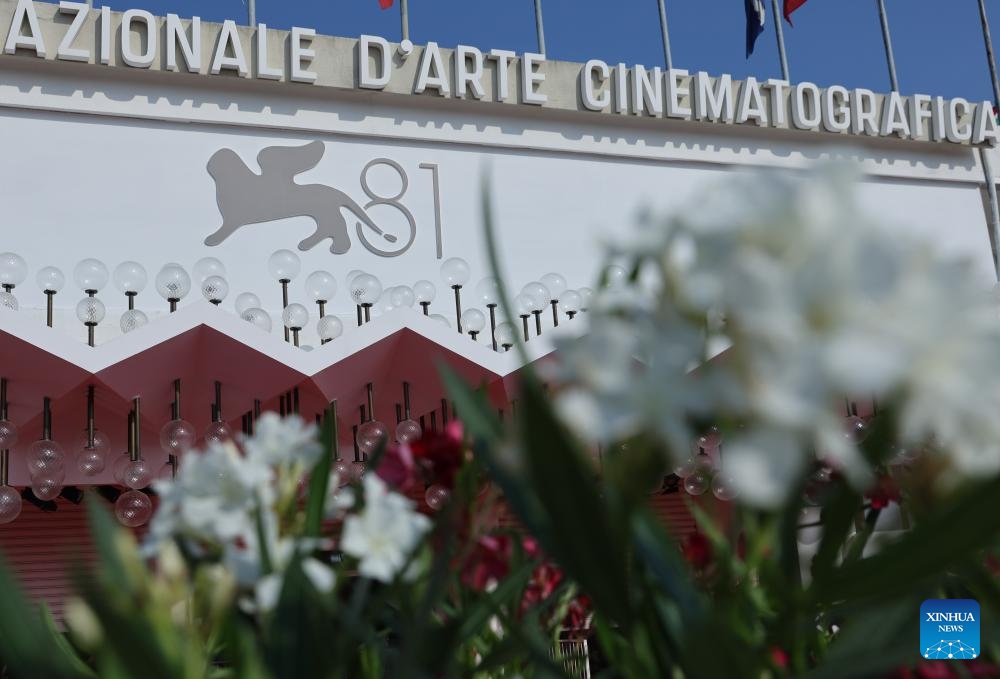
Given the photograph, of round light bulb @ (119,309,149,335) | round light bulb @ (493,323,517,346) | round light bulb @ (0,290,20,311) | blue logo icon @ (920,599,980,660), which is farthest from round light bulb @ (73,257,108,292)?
blue logo icon @ (920,599,980,660)

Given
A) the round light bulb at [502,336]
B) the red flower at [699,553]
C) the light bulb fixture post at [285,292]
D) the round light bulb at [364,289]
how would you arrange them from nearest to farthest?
the red flower at [699,553] → the round light bulb at [364,289] → the light bulb fixture post at [285,292] → the round light bulb at [502,336]

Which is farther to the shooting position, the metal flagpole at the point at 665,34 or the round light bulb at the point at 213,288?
the metal flagpole at the point at 665,34

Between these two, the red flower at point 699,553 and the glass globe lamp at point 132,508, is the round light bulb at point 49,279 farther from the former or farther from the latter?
the red flower at point 699,553

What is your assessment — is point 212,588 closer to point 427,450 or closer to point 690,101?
point 427,450

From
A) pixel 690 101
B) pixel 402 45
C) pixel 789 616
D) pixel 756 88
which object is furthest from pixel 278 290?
pixel 789 616

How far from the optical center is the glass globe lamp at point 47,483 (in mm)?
4793

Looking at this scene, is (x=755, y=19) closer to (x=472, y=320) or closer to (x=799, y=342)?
(x=472, y=320)

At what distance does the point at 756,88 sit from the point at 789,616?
8674mm

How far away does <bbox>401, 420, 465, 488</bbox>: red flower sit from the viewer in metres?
1.12

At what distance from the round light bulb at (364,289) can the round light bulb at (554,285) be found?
115 cm

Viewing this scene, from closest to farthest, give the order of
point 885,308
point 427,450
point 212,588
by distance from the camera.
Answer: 1. point 885,308
2. point 212,588
3. point 427,450

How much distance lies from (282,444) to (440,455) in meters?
0.19

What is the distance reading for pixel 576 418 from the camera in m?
0.64

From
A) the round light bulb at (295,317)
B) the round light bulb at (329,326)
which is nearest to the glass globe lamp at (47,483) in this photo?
the round light bulb at (295,317)
